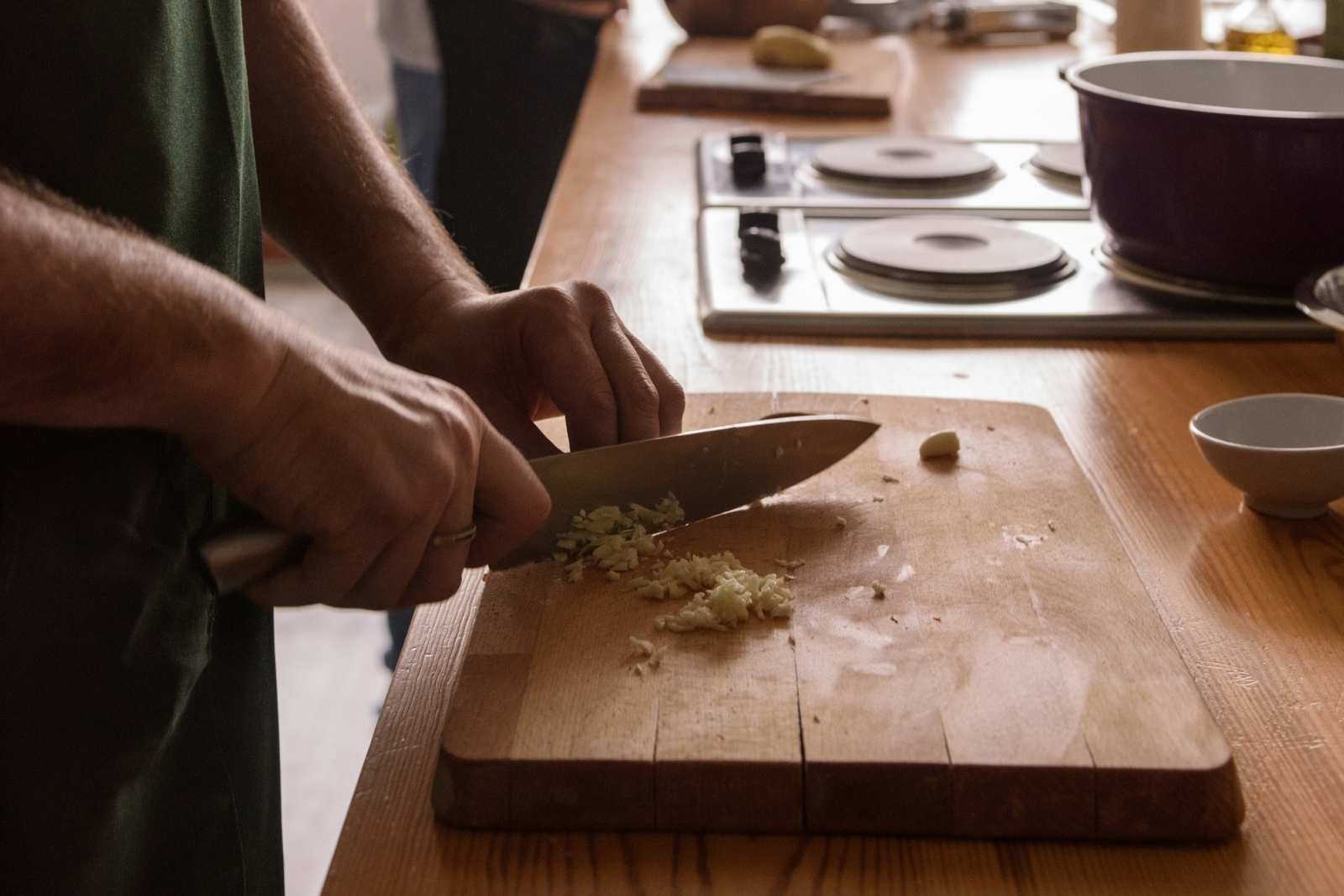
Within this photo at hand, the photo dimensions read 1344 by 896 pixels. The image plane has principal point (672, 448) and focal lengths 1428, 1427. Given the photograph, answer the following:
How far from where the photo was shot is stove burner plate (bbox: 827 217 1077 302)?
1.36m

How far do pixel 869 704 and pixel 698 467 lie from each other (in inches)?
10.7

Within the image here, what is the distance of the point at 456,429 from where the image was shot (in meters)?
0.74

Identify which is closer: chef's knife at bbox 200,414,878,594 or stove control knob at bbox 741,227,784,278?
chef's knife at bbox 200,414,878,594

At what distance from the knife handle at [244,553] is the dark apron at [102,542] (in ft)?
0.07

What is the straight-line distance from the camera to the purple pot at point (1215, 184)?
1185mm

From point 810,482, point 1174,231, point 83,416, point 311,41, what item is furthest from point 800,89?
point 83,416

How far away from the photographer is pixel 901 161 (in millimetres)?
1809

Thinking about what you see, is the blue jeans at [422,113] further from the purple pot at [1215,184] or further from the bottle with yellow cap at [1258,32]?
the purple pot at [1215,184]

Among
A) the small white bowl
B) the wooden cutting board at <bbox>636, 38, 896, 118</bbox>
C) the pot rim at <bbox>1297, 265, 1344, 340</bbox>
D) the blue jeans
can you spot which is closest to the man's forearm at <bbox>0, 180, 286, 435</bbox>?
the small white bowl

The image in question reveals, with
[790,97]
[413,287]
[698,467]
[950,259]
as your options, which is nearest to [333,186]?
[413,287]

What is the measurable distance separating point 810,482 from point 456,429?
0.32 m

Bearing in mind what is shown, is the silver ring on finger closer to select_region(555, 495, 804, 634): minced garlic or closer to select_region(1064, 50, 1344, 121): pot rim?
select_region(555, 495, 804, 634): minced garlic

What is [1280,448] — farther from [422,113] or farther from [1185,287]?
[422,113]

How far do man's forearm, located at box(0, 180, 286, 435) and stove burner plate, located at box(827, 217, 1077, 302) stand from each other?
31.8 inches
